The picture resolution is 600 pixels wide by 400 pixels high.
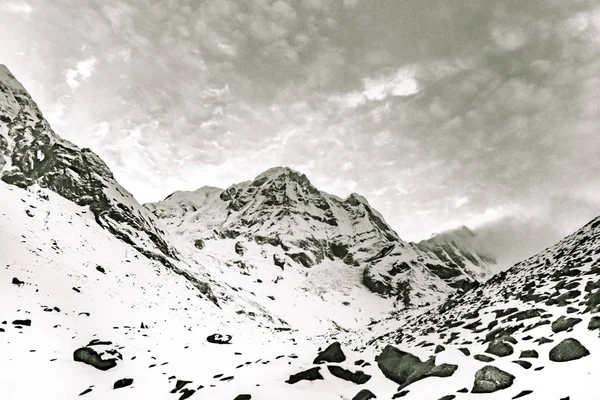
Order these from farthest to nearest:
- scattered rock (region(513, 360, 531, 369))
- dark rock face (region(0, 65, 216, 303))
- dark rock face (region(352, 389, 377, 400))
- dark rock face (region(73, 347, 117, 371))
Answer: dark rock face (region(0, 65, 216, 303)) → dark rock face (region(73, 347, 117, 371)) → dark rock face (region(352, 389, 377, 400)) → scattered rock (region(513, 360, 531, 369))

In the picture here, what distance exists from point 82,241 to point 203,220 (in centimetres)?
12606

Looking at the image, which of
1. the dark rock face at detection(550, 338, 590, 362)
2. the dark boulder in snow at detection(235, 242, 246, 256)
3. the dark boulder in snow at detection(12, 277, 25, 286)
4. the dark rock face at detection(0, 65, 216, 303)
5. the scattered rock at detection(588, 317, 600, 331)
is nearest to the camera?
the dark rock face at detection(550, 338, 590, 362)

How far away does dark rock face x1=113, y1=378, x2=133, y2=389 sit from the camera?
43.5 ft

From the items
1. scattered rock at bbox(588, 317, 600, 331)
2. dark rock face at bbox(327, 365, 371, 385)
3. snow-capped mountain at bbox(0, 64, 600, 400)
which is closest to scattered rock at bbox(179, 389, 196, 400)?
snow-capped mountain at bbox(0, 64, 600, 400)

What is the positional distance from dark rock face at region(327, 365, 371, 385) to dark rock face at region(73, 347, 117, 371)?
Result: 10.4 meters

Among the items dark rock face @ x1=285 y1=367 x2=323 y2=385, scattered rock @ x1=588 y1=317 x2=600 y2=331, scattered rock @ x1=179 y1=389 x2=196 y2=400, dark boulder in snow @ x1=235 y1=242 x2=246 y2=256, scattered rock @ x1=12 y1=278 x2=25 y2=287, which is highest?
dark boulder in snow @ x1=235 y1=242 x2=246 y2=256

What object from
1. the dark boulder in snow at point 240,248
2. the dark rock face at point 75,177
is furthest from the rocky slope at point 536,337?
the dark boulder in snow at point 240,248

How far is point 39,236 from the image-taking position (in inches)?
1246

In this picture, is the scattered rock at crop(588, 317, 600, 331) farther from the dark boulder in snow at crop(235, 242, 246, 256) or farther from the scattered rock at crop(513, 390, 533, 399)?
the dark boulder in snow at crop(235, 242, 246, 256)

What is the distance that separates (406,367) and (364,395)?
98.3 inches

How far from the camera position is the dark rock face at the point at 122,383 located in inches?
522

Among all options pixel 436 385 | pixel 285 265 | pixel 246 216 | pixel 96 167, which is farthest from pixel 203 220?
pixel 436 385

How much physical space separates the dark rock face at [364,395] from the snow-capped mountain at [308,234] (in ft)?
394

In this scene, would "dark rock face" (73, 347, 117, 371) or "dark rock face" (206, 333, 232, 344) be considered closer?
"dark rock face" (73, 347, 117, 371)
